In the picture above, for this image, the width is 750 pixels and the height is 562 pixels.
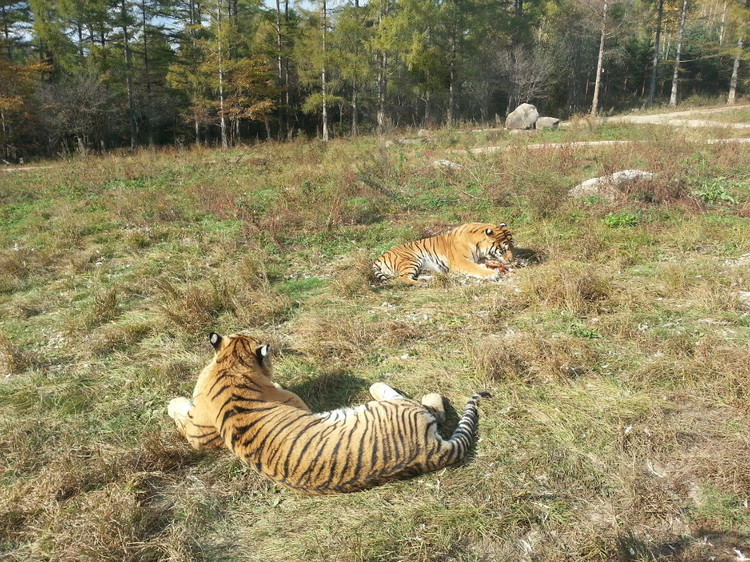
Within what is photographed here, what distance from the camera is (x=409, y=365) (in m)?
5.15

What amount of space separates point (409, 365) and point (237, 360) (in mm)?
1817

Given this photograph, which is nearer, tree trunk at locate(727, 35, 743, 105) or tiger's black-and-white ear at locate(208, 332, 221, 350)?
tiger's black-and-white ear at locate(208, 332, 221, 350)

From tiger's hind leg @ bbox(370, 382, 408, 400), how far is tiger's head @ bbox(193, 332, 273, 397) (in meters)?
0.98

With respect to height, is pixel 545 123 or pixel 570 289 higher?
pixel 545 123

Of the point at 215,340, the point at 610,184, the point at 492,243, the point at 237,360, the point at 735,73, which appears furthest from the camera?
the point at 735,73

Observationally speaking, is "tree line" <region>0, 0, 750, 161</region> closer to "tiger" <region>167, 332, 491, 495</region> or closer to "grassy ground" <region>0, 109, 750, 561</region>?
"grassy ground" <region>0, 109, 750, 561</region>

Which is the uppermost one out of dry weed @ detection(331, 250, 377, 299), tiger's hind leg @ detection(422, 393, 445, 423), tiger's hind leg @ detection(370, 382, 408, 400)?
dry weed @ detection(331, 250, 377, 299)

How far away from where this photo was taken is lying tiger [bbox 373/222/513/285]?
7.82 metres

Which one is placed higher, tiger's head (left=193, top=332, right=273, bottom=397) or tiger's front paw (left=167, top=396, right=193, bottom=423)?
tiger's head (left=193, top=332, right=273, bottom=397)

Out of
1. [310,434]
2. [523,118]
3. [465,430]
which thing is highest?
[523,118]

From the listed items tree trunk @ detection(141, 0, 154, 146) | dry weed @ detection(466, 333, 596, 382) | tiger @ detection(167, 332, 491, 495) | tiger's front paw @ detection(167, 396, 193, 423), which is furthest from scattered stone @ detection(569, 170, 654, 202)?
tree trunk @ detection(141, 0, 154, 146)

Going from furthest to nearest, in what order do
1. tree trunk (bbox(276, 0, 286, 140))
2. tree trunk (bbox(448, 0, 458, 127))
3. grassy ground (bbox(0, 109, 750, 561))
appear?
1. tree trunk (bbox(448, 0, 458, 127))
2. tree trunk (bbox(276, 0, 286, 140))
3. grassy ground (bbox(0, 109, 750, 561))

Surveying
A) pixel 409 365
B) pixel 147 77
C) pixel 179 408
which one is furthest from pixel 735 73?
pixel 179 408

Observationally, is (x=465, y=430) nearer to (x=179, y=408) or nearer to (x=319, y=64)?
(x=179, y=408)
